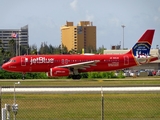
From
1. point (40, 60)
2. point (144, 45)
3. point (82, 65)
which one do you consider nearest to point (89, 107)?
point (40, 60)

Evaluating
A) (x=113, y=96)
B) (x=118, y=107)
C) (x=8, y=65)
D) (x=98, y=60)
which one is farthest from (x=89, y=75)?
(x=118, y=107)

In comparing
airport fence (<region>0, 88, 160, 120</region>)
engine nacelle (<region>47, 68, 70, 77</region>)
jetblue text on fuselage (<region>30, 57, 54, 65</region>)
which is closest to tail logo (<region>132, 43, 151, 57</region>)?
engine nacelle (<region>47, 68, 70, 77</region>)

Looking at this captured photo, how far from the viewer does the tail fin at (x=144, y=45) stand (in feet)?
195

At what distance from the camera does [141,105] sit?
73.7ft

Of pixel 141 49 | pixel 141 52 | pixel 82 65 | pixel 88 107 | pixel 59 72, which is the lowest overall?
pixel 88 107

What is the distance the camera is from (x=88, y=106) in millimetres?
22031

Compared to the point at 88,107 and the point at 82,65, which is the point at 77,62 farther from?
the point at 88,107

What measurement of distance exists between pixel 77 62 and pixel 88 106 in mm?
36210

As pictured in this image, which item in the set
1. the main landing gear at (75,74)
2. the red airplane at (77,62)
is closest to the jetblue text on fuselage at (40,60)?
the red airplane at (77,62)

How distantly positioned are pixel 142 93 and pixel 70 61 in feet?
106

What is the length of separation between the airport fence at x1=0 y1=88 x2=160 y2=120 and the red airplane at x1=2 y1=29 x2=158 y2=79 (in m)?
29.7

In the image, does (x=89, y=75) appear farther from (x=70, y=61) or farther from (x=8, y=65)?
(x=8, y=65)

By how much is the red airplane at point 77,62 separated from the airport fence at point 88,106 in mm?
29664

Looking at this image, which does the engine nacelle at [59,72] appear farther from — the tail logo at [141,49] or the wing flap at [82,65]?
the tail logo at [141,49]
